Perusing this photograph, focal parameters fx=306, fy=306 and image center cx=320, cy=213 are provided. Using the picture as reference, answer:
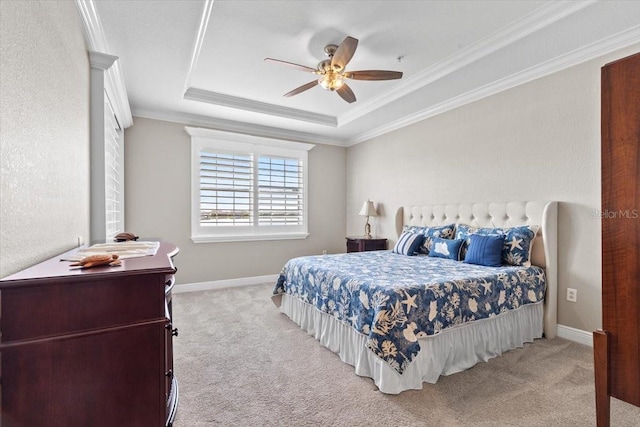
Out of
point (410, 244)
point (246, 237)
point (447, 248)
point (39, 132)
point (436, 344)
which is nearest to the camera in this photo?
point (39, 132)

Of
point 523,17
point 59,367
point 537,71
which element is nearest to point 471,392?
point 59,367

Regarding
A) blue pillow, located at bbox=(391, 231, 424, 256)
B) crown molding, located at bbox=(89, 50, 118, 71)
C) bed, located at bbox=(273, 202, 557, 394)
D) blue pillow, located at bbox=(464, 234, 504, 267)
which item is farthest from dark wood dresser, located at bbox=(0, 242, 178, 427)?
blue pillow, located at bbox=(391, 231, 424, 256)

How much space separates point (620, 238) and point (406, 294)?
3.91 ft

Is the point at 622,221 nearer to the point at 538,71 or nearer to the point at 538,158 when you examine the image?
the point at 538,158

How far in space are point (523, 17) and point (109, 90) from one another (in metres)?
3.67

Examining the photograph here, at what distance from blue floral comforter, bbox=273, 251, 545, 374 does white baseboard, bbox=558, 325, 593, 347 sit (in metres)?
0.37

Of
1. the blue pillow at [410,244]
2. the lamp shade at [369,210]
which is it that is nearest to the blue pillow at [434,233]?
the blue pillow at [410,244]

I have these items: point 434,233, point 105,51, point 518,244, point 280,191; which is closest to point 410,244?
point 434,233

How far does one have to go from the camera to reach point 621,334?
1.05 meters

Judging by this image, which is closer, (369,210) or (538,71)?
(538,71)

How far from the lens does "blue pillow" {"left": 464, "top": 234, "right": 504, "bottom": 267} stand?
2.87 metres

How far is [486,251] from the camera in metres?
2.91

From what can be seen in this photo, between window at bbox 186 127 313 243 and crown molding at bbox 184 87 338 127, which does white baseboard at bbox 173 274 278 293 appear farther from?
crown molding at bbox 184 87 338 127

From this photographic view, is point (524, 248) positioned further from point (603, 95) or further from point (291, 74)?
point (291, 74)
